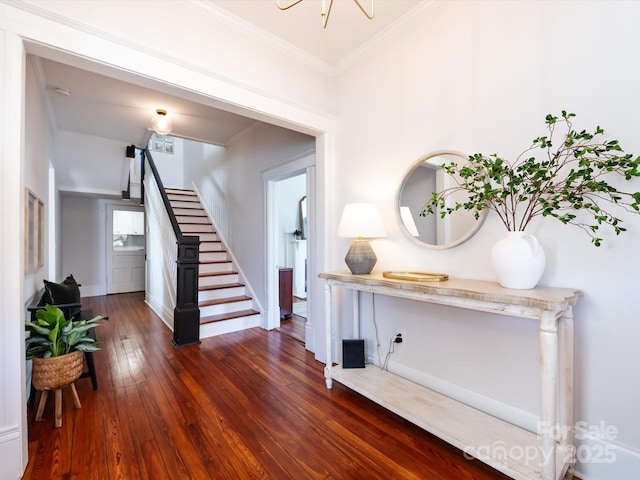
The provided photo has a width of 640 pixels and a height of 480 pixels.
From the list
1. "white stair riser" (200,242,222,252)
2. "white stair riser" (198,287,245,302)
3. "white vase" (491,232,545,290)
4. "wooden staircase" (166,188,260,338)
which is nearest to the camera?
"white vase" (491,232,545,290)

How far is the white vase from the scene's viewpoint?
4.73 feet

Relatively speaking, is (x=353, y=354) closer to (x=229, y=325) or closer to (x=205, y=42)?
(x=229, y=325)

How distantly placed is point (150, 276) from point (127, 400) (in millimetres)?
3656

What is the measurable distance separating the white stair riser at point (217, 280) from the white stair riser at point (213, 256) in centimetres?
52

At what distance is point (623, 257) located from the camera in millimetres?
1378

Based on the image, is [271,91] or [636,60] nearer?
[636,60]

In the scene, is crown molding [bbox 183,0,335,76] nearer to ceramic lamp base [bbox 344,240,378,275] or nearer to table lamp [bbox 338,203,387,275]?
table lamp [bbox 338,203,387,275]

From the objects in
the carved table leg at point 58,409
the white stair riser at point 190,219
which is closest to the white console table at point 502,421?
the carved table leg at point 58,409

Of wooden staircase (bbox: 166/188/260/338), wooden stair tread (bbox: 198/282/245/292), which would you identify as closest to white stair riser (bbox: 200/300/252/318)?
wooden staircase (bbox: 166/188/260/338)

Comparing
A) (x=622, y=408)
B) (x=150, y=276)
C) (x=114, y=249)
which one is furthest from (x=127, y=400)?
(x=114, y=249)

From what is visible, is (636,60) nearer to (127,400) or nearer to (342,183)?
(342,183)

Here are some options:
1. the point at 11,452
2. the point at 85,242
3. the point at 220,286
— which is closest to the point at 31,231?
the point at 11,452

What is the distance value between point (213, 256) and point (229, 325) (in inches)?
59.4

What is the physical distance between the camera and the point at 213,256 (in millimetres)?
4938
